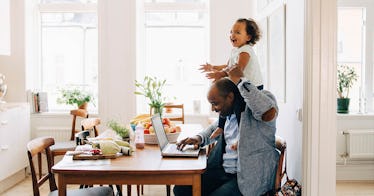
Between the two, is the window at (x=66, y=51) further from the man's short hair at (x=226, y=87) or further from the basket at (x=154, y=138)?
the man's short hair at (x=226, y=87)

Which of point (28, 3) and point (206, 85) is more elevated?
point (28, 3)

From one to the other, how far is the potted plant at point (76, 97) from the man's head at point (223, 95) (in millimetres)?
2966

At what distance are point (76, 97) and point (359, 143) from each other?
3.35 metres

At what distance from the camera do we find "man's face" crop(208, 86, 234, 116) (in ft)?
7.80

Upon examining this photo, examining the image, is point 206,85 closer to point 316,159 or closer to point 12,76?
point 12,76

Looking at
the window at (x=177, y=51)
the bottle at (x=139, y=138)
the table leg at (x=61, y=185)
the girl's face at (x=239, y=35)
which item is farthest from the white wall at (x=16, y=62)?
the table leg at (x=61, y=185)

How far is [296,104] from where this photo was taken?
280 cm

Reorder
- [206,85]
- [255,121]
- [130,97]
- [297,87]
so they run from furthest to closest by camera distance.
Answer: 1. [206,85]
2. [130,97]
3. [297,87]
4. [255,121]

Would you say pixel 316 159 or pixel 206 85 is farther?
pixel 206 85

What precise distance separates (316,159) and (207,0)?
3.21m

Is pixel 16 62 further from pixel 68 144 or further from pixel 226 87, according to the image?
pixel 226 87

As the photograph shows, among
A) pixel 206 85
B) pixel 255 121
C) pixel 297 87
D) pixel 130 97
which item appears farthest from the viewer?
pixel 206 85

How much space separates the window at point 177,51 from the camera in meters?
5.36

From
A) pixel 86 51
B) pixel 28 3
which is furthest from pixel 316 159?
pixel 28 3
